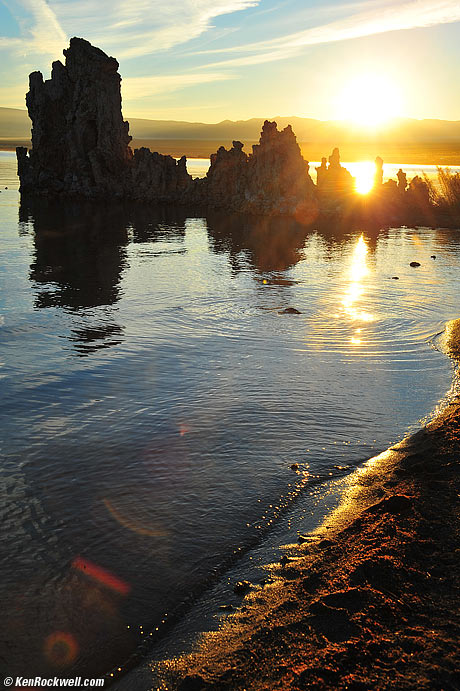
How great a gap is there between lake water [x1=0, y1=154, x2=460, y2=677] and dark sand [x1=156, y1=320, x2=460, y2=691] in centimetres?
108

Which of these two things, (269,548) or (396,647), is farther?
(269,548)

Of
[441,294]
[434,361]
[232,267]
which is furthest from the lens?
[232,267]

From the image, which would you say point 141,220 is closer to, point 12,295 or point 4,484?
point 12,295

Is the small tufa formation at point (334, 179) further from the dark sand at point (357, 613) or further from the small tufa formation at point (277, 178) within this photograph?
the dark sand at point (357, 613)

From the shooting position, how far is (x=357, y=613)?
6.85 metres

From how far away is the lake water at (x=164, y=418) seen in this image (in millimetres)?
8297

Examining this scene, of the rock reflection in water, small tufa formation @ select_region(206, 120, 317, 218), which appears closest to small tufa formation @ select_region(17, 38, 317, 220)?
small tufa formation @ select_region(206, 120, 317, 218)

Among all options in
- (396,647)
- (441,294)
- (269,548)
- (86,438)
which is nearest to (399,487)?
(269,548)

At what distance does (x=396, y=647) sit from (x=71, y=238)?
47.5 meters

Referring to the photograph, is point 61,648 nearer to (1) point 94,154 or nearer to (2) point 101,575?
(2) point 101,575

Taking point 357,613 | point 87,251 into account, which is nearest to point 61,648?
point 357,613

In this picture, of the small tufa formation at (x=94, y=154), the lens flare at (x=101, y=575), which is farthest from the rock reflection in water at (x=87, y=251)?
the lens flare at (x=101, y=575)

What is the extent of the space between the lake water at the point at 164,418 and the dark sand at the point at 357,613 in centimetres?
108

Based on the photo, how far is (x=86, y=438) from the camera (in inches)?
516
